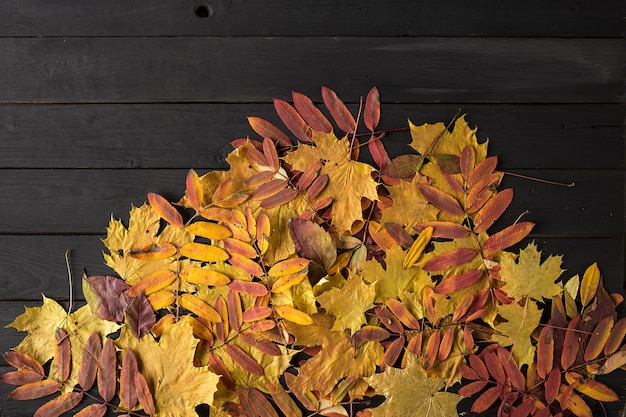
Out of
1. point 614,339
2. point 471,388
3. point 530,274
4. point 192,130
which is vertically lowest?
point 614,339

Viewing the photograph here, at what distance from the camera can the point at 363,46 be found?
3.95 feet

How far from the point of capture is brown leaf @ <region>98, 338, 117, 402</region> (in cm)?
119

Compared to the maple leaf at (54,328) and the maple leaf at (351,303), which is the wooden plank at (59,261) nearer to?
the maple leaf at (54,328)

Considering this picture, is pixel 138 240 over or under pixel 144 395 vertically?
over

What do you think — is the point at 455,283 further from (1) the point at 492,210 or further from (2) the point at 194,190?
(2) the point at 194,190

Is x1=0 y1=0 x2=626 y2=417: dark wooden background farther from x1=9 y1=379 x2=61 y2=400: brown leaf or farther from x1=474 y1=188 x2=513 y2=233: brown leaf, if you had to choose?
x1=9 y1=379 x2=61 y2=400: brown leaf

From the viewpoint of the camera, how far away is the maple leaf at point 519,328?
1.17 meters

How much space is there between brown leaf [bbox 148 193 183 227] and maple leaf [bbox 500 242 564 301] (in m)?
0.67

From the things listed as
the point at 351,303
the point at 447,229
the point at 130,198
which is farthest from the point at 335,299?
the point at 130,198

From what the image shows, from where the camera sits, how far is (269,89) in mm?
1206

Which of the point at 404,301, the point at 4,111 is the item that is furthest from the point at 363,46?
the point at 4,111

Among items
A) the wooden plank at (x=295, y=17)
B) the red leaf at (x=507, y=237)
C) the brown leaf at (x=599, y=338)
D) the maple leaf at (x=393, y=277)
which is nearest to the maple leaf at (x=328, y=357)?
the maple leaf at (x=393, y=277)

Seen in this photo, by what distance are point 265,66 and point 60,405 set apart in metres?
0.83

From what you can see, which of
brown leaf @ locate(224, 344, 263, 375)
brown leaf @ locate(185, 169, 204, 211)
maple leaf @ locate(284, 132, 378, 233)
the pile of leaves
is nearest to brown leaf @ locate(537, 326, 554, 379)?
the pile of leaves
